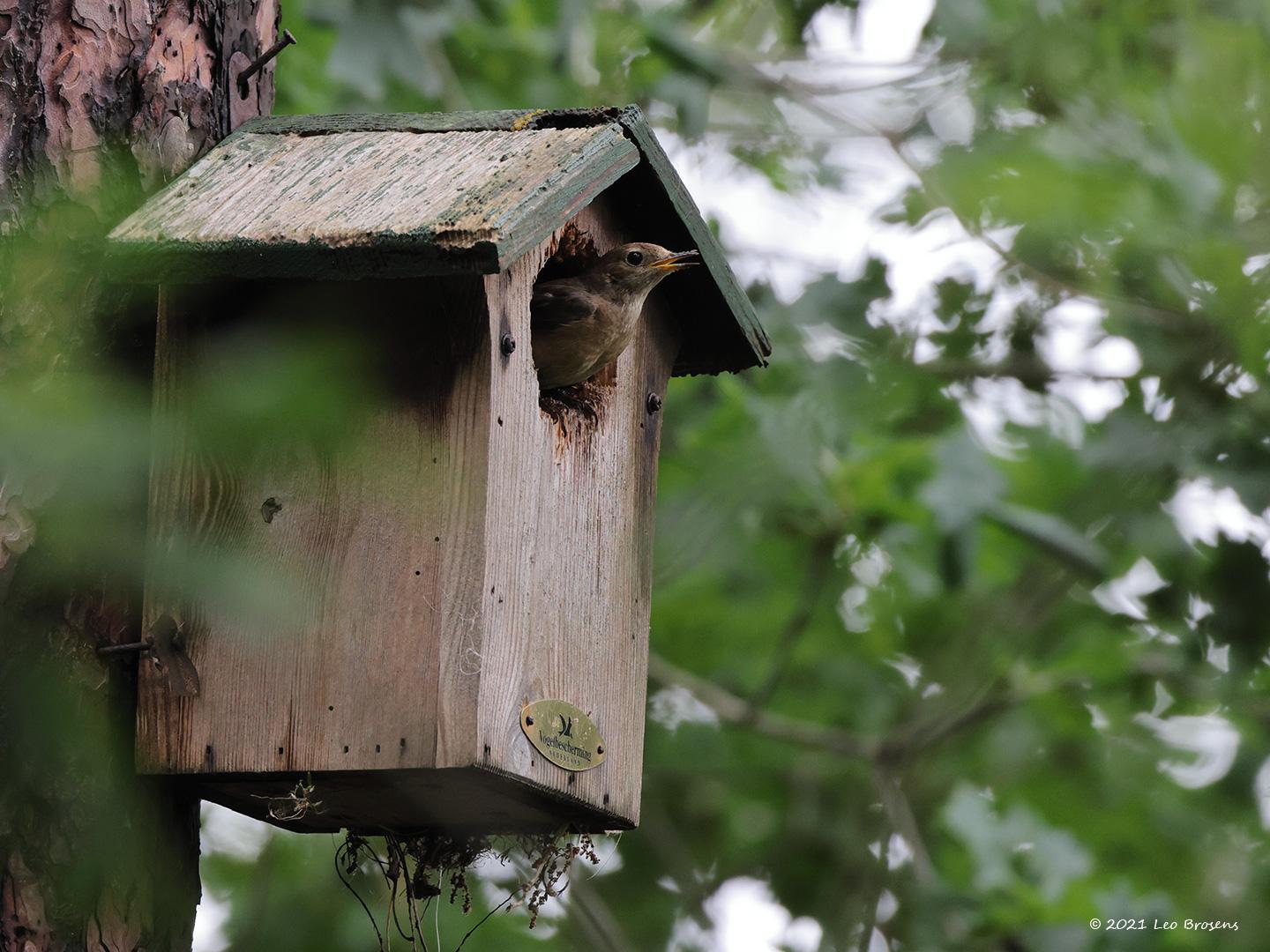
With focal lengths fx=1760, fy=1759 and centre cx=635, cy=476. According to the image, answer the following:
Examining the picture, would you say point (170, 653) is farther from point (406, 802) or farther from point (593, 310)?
point (593, 310)

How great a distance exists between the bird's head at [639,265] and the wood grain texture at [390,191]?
254mm

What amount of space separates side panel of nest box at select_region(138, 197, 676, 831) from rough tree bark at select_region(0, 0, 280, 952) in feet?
0.33

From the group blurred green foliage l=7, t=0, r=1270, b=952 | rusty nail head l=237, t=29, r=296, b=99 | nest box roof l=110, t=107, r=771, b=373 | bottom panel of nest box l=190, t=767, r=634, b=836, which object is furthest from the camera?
blurred green foliage l=7, t=0, r=1270, b=952

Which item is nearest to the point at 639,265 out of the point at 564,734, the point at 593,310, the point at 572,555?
the point at 593,310

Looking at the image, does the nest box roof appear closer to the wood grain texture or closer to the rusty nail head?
the wood grain texture

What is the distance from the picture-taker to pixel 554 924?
5.59 meters

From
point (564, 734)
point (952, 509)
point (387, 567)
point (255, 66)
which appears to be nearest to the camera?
point (387, 567)

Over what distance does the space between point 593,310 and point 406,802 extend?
93cm

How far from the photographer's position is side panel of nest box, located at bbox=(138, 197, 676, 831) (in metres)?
2.70

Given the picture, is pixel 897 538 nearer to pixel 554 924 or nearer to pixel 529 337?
pixel 554 924

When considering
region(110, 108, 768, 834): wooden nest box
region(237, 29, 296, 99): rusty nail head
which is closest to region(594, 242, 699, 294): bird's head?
region(110, 108, 768, 834): wooden nest box

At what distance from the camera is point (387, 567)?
2768 millimetres

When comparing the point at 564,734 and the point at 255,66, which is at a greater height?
the point at 255,66

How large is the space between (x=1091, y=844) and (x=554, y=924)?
2088 millimetres
